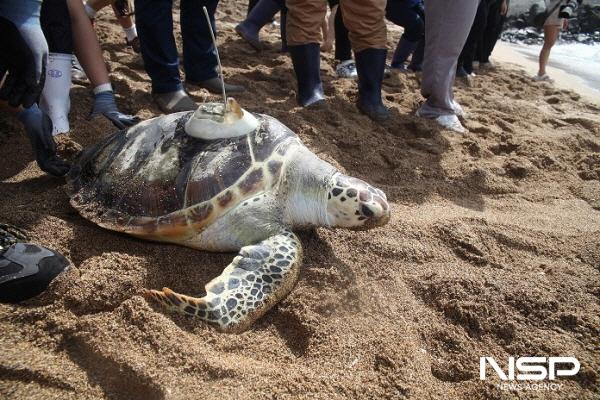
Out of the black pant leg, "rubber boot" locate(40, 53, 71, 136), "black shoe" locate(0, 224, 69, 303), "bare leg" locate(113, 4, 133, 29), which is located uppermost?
the black pant leg

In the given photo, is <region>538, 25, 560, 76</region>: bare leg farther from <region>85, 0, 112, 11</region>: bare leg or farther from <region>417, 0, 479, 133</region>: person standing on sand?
<region>85, 0, 112, 11</region>: bare leg

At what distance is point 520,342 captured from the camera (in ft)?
4.37

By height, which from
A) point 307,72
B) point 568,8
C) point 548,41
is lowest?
point 307,72

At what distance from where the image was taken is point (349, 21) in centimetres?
305

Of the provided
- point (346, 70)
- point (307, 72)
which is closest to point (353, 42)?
point (307, 72)

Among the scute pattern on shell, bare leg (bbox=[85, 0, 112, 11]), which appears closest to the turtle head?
the scute pattern on shell

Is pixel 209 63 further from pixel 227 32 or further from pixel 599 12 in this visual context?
pixel 599 12

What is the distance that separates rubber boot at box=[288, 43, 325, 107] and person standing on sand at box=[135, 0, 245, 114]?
1.58ft

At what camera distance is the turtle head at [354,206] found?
1.60 m

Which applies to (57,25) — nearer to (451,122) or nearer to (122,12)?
(122,12)

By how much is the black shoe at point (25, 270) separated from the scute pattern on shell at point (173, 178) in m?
0.30

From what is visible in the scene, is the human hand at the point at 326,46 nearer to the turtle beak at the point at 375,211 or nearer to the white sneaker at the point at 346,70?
the white sneaker at the point at 346,70

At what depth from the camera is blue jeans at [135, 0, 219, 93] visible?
8.28 ft

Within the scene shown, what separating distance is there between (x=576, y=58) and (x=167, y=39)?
7.74 metres
